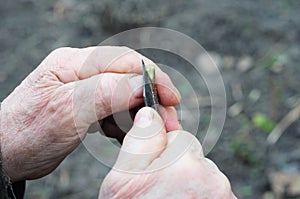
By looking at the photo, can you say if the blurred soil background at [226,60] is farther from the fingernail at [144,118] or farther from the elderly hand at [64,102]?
the fingernail at [144,118]

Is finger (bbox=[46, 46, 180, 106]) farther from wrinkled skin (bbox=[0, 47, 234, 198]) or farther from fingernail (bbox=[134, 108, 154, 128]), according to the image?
fingernail (bbox=[134, 108, 154, 128])

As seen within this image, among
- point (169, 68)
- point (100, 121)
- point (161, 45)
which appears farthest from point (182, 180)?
point (161, 45)

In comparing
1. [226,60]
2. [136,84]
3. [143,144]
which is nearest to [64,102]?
[136,84]

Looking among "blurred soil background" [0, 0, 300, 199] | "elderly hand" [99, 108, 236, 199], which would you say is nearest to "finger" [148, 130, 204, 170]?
"elderly hand" [99, 108, 236, 199]

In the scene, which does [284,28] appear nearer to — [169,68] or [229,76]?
[229,76]

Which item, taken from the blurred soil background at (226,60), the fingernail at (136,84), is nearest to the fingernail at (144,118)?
the fingernail at (136,84)
